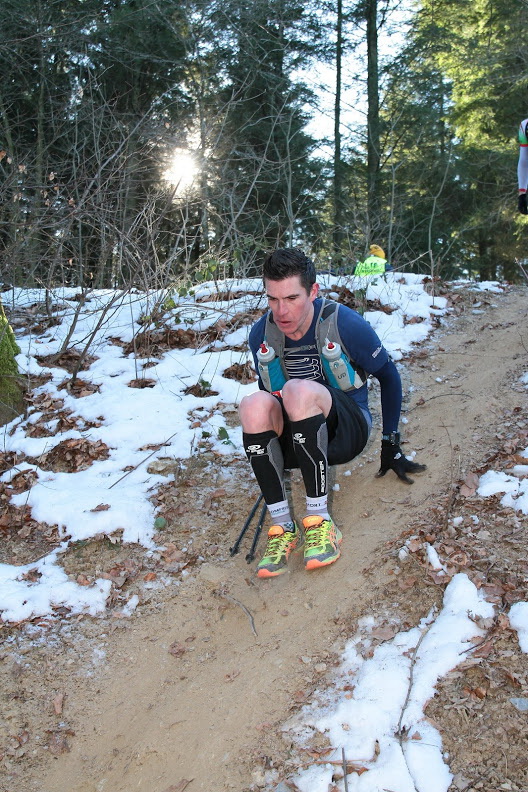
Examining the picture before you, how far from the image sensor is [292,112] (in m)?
8.93

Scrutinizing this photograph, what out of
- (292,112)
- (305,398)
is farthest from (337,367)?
(292,112)

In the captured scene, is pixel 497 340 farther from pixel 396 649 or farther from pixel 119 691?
pixel 119 691

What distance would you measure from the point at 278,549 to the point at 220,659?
0.59 m

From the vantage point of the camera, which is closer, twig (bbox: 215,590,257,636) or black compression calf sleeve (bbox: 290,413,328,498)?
twig (bbox: 215,590,257,636)

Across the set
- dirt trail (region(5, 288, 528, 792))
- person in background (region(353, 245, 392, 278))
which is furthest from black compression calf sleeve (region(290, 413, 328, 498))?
person in background (region(353, 245, 392, 278))

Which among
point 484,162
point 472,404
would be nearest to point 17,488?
point 472,404

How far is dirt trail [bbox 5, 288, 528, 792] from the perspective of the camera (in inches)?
87.9

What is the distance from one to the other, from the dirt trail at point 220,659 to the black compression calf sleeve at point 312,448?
418mm

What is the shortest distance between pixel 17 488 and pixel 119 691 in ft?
5.24

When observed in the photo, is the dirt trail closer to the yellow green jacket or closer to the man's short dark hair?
the man's short dark hair

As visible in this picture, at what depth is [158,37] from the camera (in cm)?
1252

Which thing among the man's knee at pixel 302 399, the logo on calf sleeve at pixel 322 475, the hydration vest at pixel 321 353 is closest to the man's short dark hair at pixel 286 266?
the hydration vest at pixel 321 353

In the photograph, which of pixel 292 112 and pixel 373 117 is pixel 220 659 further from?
pixel 373 117

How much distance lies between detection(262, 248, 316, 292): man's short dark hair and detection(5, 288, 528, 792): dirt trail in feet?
4.46
